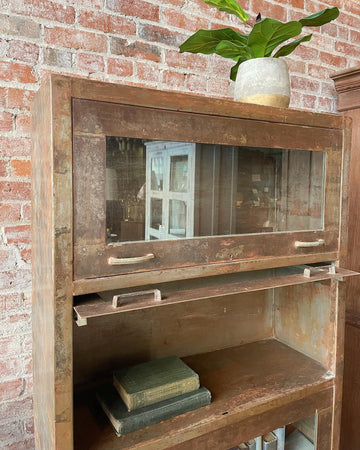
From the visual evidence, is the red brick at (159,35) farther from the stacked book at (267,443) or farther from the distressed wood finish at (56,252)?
the stacked book at (267,443)

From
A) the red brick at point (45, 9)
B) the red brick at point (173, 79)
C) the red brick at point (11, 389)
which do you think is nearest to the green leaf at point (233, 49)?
the red brick at point (173, 79)

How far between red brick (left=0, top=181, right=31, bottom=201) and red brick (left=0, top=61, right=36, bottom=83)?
0.32 m

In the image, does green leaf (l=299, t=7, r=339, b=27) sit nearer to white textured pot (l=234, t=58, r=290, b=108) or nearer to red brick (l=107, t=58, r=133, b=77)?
white textured pot (l=234, t=58, r=290, b=108)

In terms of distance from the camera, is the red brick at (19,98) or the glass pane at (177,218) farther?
the red brick at (19,98)

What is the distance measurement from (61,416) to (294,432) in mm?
900

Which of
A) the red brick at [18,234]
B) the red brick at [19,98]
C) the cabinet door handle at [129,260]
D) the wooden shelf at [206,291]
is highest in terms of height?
the red brick at [19,98]

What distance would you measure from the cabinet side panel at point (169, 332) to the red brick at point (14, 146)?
0.58 meters

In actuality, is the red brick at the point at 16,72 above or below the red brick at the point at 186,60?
below

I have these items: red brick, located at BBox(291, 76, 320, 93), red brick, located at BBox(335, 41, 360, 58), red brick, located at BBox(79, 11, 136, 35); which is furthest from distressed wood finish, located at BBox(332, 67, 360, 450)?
red brick, located at BBox(79, 11, 136, 35)

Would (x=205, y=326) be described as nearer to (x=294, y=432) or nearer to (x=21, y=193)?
(x=294, y=432)

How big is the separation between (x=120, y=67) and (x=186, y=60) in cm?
28

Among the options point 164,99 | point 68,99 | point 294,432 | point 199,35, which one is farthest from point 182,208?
point 294,432

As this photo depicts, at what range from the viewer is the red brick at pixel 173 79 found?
4.74ft

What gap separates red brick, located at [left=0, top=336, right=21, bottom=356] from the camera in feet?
3.97
